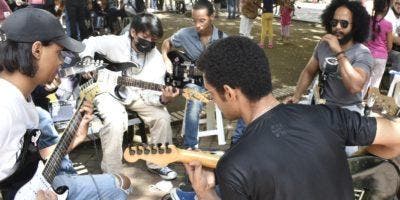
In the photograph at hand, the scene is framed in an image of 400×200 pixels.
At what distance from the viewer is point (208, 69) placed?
1899mm

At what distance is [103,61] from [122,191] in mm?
1758

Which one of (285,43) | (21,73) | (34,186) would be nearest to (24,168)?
(34,186)

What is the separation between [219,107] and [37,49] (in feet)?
4.50

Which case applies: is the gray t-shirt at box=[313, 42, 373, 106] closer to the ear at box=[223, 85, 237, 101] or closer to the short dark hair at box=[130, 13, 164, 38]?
the short dark hair at box=[130, 13, 164, 38]

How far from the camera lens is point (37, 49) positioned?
263 cm

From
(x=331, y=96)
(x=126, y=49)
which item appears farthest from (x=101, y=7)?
(x=331, y=96)

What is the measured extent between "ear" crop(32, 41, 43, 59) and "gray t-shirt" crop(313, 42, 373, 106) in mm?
2524

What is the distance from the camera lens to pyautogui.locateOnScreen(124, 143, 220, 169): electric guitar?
8.80 ft

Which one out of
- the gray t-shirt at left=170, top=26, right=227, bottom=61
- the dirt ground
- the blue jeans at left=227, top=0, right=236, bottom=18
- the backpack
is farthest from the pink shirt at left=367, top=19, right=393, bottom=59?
the blue jeans at left=227, top=0, right=236, bottom=18

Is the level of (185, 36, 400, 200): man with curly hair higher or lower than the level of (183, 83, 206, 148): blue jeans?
higher

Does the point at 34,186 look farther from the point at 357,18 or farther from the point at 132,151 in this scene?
the point at 357,18

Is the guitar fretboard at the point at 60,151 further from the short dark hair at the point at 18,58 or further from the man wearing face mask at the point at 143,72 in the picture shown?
the man wearing face mask at the point at 143,72

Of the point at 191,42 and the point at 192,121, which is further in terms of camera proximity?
the point at 191,42

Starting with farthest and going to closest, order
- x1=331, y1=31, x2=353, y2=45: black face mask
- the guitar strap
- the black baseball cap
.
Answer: x1=331, y1=31, x2=353, y2=45: black face mask, the black baseball cap, the guitar strap
